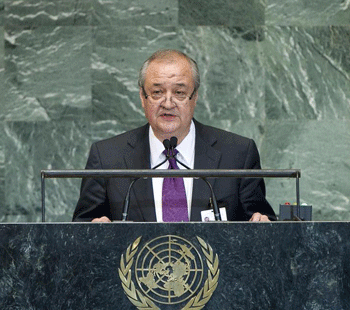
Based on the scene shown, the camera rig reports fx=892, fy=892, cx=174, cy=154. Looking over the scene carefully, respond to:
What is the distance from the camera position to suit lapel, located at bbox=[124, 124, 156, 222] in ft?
12.1

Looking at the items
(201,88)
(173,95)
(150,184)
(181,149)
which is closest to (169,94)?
(173,95)

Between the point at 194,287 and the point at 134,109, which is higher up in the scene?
the point at 134,109

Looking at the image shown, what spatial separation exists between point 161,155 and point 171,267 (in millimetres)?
1204

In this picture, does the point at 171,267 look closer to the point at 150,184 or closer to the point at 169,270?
the point at 169,270

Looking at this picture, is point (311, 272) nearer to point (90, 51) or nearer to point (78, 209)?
point (78, 209)

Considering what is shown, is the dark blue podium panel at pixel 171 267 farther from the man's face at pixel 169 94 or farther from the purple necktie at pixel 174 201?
the man's face at pixel 169 94

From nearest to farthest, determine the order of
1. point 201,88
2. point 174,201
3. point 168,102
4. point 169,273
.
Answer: point 169,273 < point 174,201 < point 168,102 < point 201,88

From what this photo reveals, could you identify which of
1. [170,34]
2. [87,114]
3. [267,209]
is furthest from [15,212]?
[267,209]

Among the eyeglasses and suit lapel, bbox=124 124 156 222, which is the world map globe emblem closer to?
suit lapel, bbox=124 124 156 222

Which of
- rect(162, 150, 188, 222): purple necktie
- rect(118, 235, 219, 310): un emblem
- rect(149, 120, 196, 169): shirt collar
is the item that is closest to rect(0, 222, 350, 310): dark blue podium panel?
rect(118, 235, 219, 310): un emblem

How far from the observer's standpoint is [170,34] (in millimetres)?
5797

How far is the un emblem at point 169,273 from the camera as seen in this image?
274 centimetres

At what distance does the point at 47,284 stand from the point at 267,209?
1.35m

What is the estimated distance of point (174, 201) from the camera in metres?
3.69
